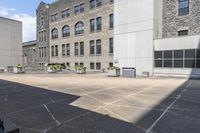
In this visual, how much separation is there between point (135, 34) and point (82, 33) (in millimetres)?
16828

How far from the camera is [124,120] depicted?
5949 mm

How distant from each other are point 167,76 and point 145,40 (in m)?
5.61

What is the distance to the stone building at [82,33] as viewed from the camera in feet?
110

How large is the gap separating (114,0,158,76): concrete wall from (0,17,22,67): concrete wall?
29.7 meters

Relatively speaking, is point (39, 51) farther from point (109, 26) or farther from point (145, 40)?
point (145, 40)

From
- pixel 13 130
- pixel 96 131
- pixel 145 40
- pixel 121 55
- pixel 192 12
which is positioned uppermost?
pixel 192 12

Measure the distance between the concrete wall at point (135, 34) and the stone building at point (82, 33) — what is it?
6.41m

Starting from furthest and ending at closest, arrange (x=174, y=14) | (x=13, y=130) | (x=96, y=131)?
1. (x=174, y=14)
2. (x=96, y=131)
3. (x=13, y=130)

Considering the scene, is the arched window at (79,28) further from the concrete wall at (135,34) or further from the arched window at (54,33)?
the concrete wall at (135,34)

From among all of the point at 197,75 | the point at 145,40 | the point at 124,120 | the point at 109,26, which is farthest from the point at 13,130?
the point at 109,26

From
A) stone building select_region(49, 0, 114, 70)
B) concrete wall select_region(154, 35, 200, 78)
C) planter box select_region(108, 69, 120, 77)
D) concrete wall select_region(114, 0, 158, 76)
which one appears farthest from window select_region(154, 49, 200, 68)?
stone building select_region(49, 0, 114, 70)

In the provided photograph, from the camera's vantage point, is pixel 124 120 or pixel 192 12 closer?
pixel 124 120

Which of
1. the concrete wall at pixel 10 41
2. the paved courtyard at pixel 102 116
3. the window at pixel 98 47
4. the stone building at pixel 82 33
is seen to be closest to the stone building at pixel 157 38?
the stone building at pixel 82 33

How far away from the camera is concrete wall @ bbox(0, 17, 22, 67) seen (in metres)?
41.8
